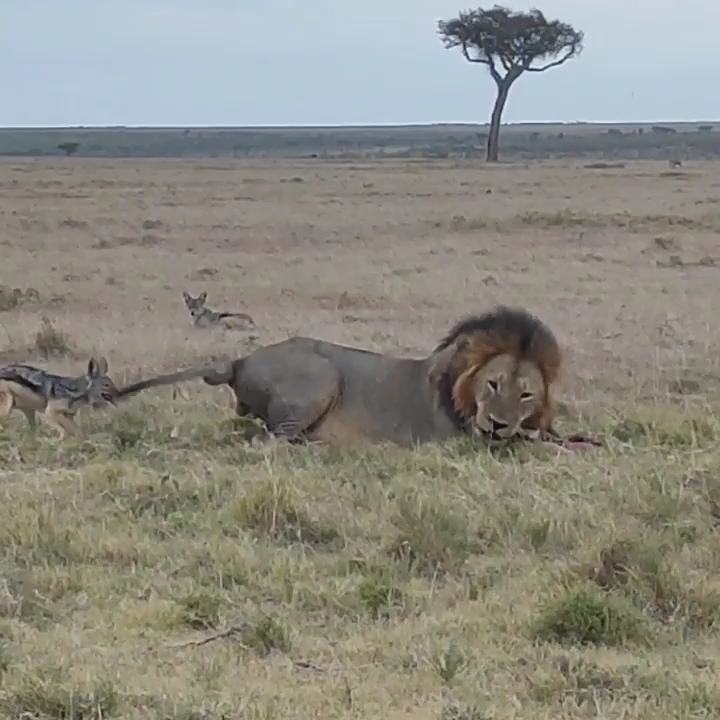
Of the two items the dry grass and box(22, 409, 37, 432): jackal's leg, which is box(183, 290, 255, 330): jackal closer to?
the dry grass

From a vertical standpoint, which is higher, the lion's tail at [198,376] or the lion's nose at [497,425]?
the lion's tail at [198,376]

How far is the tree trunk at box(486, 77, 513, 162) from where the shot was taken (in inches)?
2329

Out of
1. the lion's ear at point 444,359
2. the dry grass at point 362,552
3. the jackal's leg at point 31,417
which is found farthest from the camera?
the jackal's leg at point 31,417

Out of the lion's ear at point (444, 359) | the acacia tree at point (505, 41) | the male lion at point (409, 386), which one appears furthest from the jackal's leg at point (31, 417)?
the acacia tree at point (505, 41)

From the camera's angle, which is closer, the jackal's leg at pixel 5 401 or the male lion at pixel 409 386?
the male lion at pixel 409 386

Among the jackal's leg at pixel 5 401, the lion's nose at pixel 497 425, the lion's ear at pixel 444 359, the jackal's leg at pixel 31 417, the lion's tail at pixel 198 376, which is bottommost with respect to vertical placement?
the jackal's leg at pixel 31 417

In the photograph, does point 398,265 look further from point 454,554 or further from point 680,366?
point 454,554

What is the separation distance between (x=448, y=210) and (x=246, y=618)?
2334 cm

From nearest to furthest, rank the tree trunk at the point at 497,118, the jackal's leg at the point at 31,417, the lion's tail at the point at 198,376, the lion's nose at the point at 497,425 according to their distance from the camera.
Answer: the lion's nose at the point at 497,425 → the lion's tail at the point at 198,376 → the jackal's leg at the point at 31,417 → the tree trunk at the point at 497,118

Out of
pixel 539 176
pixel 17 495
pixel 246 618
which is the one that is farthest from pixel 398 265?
pixel 539 176

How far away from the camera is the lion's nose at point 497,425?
7563 mm

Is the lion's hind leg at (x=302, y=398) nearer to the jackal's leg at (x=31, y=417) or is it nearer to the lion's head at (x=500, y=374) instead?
the lion's head at (x=500, y=374)

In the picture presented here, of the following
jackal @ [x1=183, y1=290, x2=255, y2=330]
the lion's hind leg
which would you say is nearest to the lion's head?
the lion's hind leg

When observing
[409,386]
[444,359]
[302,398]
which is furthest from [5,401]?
[444,359]
